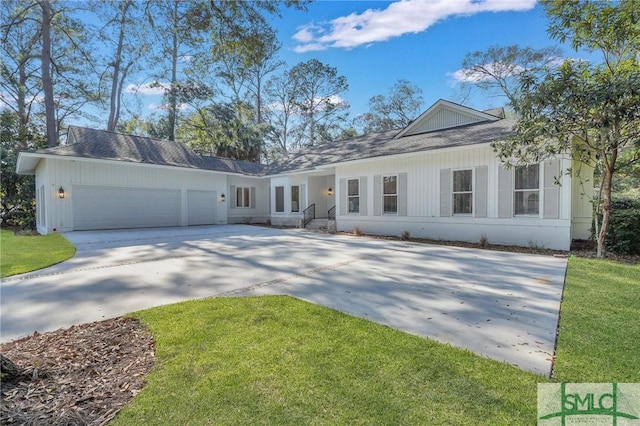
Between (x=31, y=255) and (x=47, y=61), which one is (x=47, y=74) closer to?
(x=47, y=61)

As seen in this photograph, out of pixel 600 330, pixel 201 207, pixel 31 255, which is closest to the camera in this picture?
pixel 600 330

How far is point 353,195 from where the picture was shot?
13.3 meters

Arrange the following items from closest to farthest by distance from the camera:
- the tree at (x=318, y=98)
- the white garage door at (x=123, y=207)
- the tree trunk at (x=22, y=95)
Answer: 1. the white garage door at (x=123, y=207)
2. the tree trunk at (x=22, y=95)
3. the tree at (x=318, y=98)

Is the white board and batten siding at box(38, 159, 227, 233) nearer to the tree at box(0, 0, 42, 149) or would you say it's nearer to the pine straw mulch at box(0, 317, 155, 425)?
the tree at box(0, 0, 42, 149)

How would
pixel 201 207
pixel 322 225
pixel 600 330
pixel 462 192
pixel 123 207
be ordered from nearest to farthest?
1. pixel 600 330
2. pixel 462 192
3. pixel 123 207
4. pixel 322 225
5. pixel 201 207

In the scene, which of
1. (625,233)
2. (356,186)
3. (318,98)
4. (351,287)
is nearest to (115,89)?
(318,98)

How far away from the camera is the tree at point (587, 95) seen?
19.2ft

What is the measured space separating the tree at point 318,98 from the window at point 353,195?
61.2 feet

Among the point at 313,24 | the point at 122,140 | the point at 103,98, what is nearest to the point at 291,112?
the point at 103,98

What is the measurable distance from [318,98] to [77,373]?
1186 inches

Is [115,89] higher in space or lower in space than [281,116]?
lower

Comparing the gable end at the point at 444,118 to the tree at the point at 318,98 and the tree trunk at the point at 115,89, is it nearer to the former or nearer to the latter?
the tree at the point at 318,98

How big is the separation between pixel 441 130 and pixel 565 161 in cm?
498

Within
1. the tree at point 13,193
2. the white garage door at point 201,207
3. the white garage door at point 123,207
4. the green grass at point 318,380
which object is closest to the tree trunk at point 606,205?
the green grass at point 318,380
